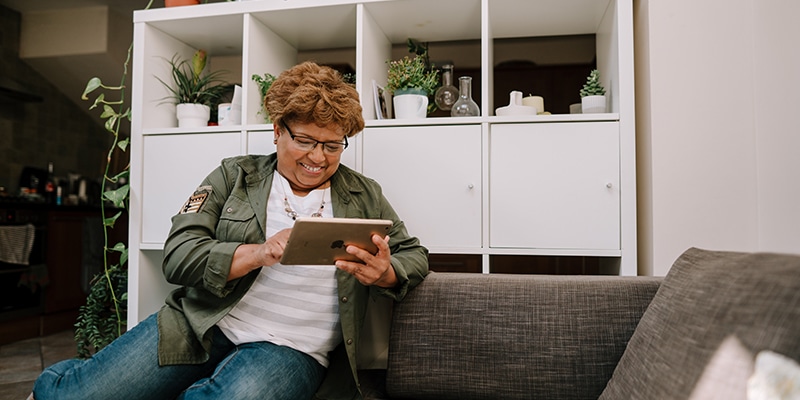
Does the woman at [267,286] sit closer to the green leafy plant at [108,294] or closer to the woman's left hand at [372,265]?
the woman's left hand at [372,265]

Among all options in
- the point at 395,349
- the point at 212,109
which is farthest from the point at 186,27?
the point at 395,349

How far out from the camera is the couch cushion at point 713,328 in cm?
76

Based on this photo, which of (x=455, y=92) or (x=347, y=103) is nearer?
(x=347, y=103)

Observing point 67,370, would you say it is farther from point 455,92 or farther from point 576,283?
point 455,92

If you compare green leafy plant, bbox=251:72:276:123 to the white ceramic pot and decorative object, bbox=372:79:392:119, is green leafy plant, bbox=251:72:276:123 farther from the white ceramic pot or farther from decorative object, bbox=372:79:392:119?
the white ceramic pot

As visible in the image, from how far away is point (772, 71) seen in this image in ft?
5.20

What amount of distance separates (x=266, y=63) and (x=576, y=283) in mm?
1454

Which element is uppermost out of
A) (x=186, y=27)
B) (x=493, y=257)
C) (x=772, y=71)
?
(x=186, y=27)

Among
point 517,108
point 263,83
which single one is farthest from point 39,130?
point 517,108

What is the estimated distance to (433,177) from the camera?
1893mm

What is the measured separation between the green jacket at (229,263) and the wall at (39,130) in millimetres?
4133

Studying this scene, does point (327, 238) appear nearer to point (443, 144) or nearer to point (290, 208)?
point (290, 208)

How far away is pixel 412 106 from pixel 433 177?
0.27m

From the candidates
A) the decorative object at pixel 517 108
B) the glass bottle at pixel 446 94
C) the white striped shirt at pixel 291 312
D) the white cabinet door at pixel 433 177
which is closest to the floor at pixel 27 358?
the white striped shirt at pixel 291 312
